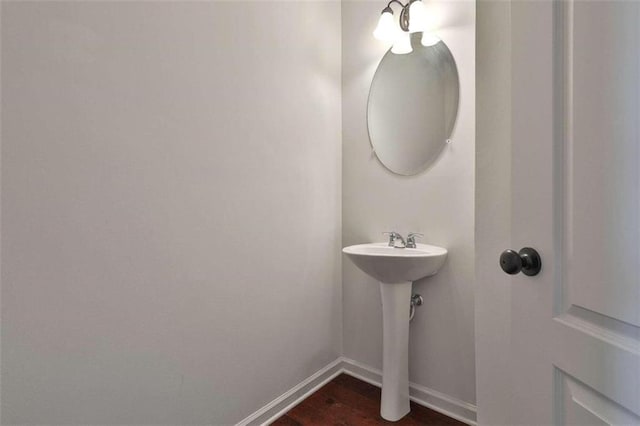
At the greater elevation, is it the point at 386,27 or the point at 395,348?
the point at 386,27

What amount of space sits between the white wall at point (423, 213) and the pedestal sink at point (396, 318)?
0.12m

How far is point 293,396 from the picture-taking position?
5.44ft

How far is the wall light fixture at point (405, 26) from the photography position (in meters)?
1.58

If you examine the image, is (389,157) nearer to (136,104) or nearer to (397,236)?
(397,236)

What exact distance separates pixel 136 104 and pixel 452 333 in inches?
66.3

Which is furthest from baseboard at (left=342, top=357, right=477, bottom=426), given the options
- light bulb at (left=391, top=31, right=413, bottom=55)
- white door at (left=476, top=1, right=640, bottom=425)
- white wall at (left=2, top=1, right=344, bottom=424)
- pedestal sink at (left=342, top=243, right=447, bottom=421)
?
light bulb at (left=391, top=31, right=413, bottom=55)

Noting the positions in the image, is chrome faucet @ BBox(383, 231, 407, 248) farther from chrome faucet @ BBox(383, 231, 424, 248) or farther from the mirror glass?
the mirror glass

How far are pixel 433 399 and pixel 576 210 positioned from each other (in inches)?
57.6

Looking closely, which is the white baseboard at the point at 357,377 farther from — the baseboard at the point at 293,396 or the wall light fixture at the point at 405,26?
the wall light fixture at the point at 405,26

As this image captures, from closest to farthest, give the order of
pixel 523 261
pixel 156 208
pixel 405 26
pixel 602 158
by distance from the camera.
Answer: pixel 602 158
pixel 523 261
pixel 156 208
pixel 405 26

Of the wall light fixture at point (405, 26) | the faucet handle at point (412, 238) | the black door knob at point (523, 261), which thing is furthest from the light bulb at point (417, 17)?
the black door knob at point (523, 261)

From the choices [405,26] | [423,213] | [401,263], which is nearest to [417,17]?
[405,26]

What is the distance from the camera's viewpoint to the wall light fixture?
1.58 metres

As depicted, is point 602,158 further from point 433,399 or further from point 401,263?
point 433,399
